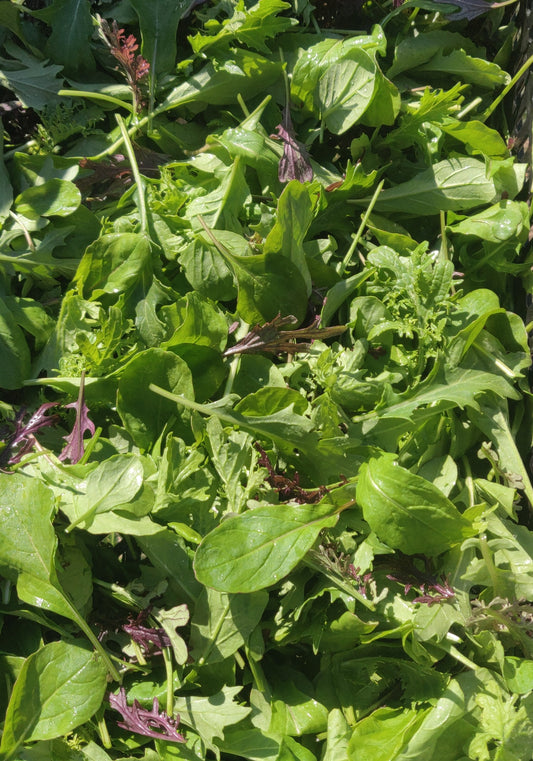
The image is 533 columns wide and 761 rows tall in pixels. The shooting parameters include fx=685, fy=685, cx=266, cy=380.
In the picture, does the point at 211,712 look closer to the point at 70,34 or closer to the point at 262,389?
the point at 262,389

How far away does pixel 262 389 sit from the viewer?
3.32 feet

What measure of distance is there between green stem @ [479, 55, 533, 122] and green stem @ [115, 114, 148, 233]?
654mm

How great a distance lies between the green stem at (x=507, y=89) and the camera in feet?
4.03

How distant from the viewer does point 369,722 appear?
0.97 meters

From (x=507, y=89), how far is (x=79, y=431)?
0.99 metres

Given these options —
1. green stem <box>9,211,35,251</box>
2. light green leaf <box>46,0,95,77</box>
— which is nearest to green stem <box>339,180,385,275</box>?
green stem <box>9,211,35,251</box>

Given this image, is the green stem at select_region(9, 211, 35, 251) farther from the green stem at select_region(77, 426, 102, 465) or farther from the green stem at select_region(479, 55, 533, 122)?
the green stem at select_region(479, 55, 533, 122)

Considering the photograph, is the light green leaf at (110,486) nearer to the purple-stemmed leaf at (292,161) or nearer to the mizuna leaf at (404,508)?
the mizuna leaf at (404,508)

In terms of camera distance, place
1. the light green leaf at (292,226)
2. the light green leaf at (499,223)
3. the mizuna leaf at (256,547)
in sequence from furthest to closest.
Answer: the light green leaf at (499,223) < the light green leaf at (292,226) < the mizuna leaf at (256,547)

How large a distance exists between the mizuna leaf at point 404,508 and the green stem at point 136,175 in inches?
22.2

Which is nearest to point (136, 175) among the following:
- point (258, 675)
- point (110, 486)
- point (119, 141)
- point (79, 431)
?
point (119, 141)

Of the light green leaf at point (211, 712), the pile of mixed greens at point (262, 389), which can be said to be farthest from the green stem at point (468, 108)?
the light green leaf at point (211, 712)

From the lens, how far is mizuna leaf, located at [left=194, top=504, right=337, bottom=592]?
36.1 inches

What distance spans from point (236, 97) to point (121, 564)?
88cm
